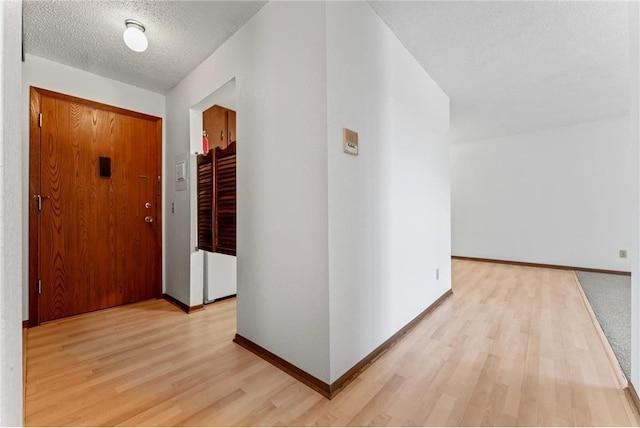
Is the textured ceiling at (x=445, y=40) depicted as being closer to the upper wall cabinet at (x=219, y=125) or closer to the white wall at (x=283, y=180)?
the white wall at (x=283, y=180)

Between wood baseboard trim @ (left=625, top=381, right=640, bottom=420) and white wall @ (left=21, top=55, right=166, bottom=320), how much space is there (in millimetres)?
4138

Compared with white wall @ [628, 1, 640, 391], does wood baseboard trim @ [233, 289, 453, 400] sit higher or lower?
lower

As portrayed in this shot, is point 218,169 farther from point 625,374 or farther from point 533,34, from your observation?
point 625,374

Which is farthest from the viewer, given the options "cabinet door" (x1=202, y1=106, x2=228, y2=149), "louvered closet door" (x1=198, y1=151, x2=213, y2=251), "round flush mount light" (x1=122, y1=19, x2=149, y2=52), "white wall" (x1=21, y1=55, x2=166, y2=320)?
"cabinet door" (x1=202, y1=106, x2=228, y2=149)

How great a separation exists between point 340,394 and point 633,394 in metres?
1.54

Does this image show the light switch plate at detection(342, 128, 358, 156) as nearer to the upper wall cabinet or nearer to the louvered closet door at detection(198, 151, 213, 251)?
→ the louvered closet door at detection(198, 151, 213, 251)

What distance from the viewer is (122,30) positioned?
6.91ft

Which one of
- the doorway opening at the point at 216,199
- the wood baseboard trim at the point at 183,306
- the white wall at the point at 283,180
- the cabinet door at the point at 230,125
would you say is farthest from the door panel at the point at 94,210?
the white wall at the point at 283,180

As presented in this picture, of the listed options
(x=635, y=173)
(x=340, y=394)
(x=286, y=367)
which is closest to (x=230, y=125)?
(x=286, y=367)

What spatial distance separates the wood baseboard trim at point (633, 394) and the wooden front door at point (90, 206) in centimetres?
392

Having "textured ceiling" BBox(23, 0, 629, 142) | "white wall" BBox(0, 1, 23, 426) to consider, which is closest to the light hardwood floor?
"white wall" BBox(0, 1, 23, 426)

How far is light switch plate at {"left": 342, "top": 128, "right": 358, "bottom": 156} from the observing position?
1.60 m

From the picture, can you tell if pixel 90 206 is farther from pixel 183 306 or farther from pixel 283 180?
pixel 283 180

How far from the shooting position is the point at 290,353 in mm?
1701
